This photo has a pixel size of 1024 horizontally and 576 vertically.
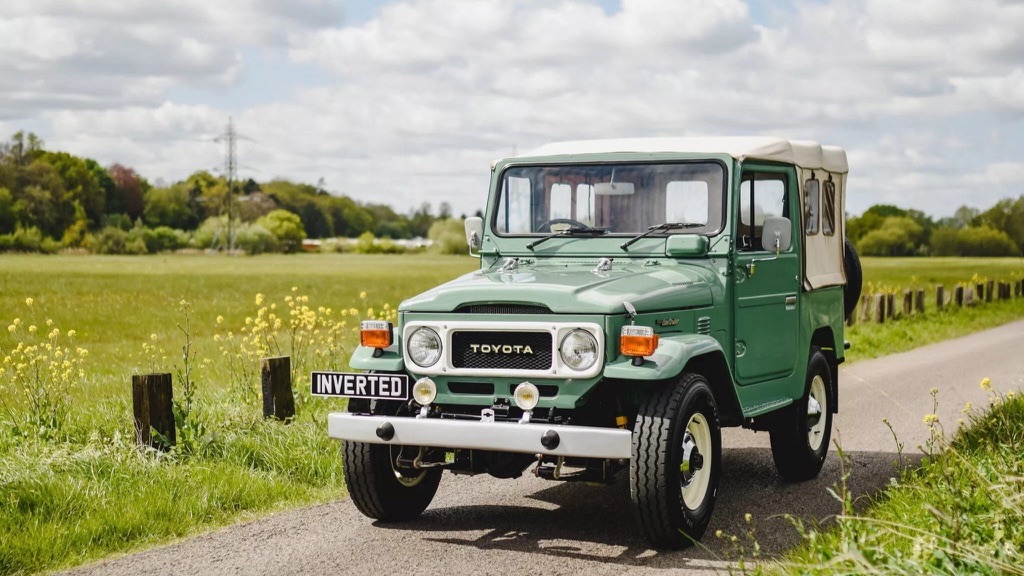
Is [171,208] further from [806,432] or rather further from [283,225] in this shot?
[806,432]

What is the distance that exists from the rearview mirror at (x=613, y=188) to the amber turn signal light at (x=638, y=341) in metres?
1.78

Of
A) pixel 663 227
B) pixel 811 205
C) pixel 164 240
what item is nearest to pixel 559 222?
pixel 663 227

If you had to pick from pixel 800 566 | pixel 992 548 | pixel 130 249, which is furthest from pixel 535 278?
pixel 130 249

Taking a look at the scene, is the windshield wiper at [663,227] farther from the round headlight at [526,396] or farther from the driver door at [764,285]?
the round headlight at [526,396]

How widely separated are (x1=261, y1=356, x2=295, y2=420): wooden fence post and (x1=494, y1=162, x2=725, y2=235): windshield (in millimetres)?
2493

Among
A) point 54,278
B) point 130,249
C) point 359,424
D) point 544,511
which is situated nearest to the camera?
point 359,424

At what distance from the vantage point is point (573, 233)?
7594 mm

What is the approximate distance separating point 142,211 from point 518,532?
106m

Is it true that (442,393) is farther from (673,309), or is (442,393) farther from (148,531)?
(148,531)

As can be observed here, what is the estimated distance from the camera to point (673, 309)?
6625mm

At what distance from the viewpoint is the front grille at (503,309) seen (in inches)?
248

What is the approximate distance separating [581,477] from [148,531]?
266cm

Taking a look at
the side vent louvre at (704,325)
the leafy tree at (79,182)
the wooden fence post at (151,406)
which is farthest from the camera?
the leafy tree at (79,182)

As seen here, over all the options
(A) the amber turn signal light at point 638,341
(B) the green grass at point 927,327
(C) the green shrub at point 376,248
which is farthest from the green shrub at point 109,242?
(A) the amber turn signal light at point 638,341
